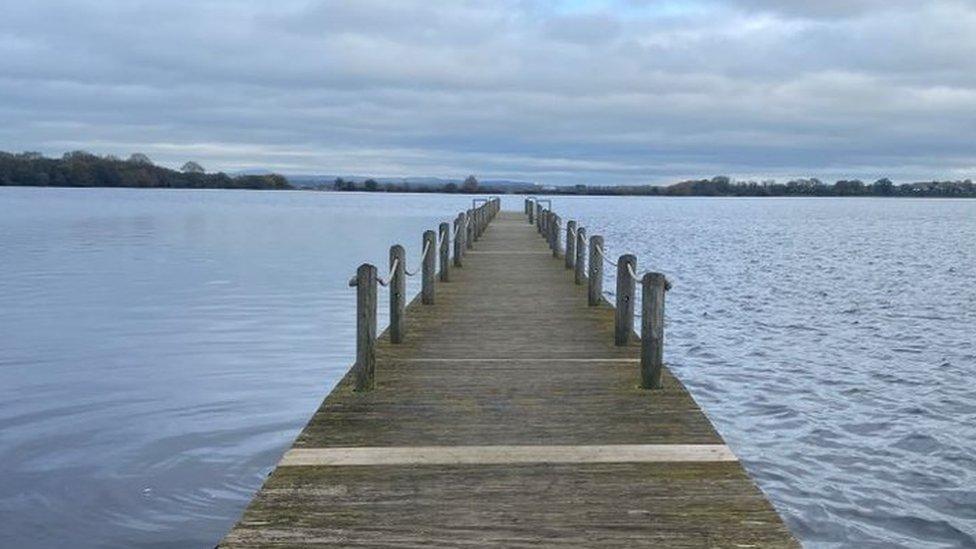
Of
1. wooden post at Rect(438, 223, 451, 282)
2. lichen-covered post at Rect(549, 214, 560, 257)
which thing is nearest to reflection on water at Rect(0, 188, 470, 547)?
wooden post at Rect(438, 223, 451, 282)

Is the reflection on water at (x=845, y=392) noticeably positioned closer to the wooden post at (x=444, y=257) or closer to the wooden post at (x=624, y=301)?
the wooden post at (x=624, y=301)

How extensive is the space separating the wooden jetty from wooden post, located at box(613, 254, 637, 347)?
2 cm

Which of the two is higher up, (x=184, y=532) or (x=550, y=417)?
(x=550, y=417)

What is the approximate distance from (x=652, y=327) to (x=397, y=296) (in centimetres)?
406

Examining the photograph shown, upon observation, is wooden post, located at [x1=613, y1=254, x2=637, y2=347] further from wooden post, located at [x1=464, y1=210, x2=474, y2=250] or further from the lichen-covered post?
wooden post, located at [x1=464, y1=210, x2=474, y2=250]

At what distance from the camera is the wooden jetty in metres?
6.29

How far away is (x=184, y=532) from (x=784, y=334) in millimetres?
16612

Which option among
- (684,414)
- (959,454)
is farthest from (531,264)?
(684,414)

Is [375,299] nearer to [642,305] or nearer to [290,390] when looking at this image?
[642,305]

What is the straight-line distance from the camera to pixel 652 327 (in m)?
10.2

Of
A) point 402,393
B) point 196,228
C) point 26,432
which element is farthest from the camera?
point 196,228

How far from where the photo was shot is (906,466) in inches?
469

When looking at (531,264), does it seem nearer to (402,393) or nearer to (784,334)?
(784,334)

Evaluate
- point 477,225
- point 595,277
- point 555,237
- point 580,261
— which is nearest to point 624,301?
point 595,277
